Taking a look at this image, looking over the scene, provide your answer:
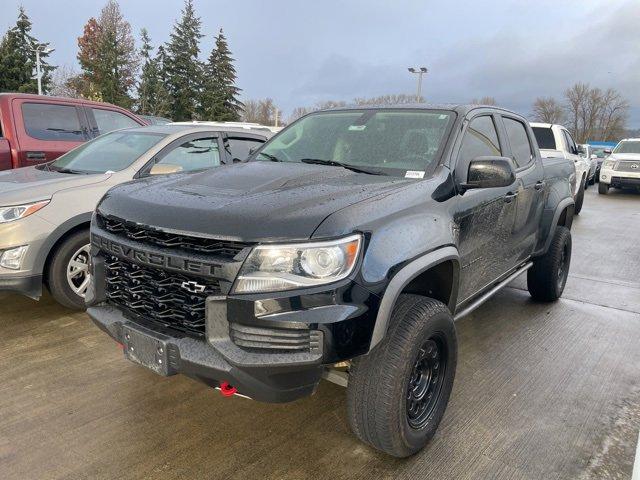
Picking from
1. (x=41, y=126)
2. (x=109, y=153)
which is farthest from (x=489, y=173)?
(x=41, y=126)

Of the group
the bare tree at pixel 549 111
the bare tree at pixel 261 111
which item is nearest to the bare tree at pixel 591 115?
the bare tree at pixel 549 111

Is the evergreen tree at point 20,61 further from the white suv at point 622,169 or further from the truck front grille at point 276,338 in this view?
the truck front grille at point 276,338

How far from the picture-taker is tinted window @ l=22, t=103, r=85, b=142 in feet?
21.4

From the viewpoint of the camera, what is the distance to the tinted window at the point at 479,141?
326 cm

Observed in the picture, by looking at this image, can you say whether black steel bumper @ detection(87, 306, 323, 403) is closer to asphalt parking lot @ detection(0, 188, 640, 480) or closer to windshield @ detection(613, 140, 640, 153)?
asphalt parking lot @ detection(0, 188, 640, 480)

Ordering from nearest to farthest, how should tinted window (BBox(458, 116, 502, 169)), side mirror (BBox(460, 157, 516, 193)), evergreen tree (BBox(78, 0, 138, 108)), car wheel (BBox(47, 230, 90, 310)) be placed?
Result: 1. side mirror (BBox(460, 157, 516, 193))
2. tinted window (BBox(458, 116, 502, 169))
3. car wheel (BBox(47, 230, 90, 310))
4. evergreen tree (BBox(78, 0, 138, 108))

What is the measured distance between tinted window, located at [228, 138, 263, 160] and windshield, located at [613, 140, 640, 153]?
15.5 metres

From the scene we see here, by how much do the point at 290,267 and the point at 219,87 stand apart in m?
45.3

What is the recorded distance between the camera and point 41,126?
6613 millimetres

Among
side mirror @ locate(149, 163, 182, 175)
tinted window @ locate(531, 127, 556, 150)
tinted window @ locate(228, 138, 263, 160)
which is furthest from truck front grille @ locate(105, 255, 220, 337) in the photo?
tinted window @ locate(531, 127, 556, 150)

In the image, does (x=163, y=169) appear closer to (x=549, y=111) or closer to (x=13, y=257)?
(x=13, y=257)

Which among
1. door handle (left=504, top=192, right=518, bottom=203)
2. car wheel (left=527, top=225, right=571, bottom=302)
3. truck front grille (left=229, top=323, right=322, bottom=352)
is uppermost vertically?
door handle (left=504, top=192, right=518, bottom=203)

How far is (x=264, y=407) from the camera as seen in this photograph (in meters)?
3.14

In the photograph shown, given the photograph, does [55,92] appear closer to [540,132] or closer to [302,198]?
[540,132]
